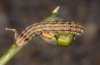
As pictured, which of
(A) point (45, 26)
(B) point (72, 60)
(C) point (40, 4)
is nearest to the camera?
(A) point (45, 26)

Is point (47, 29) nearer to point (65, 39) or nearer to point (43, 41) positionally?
point (65, 39)

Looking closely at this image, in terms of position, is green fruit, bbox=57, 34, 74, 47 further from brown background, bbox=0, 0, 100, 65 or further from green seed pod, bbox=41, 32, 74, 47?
brown background, bbox=0, 0, 100, 65

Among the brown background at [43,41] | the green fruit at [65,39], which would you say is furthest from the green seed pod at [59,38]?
the brown background at [43,41]

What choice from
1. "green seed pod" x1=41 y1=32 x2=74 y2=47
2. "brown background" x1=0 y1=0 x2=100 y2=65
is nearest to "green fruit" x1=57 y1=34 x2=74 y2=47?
"green seed pod" x1=41 y1=32 x2=74 y2=47

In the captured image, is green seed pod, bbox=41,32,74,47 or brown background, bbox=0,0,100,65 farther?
brown background, bbox=0,0,100,65

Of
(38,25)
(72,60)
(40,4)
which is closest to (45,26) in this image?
(38,25)

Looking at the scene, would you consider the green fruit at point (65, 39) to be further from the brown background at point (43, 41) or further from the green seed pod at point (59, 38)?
the brown background at point (43, 41)

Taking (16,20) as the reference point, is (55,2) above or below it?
above

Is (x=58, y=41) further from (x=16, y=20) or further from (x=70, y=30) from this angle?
(x=16, y=20)

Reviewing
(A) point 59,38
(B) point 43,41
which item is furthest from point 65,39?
(B) point 43,41
